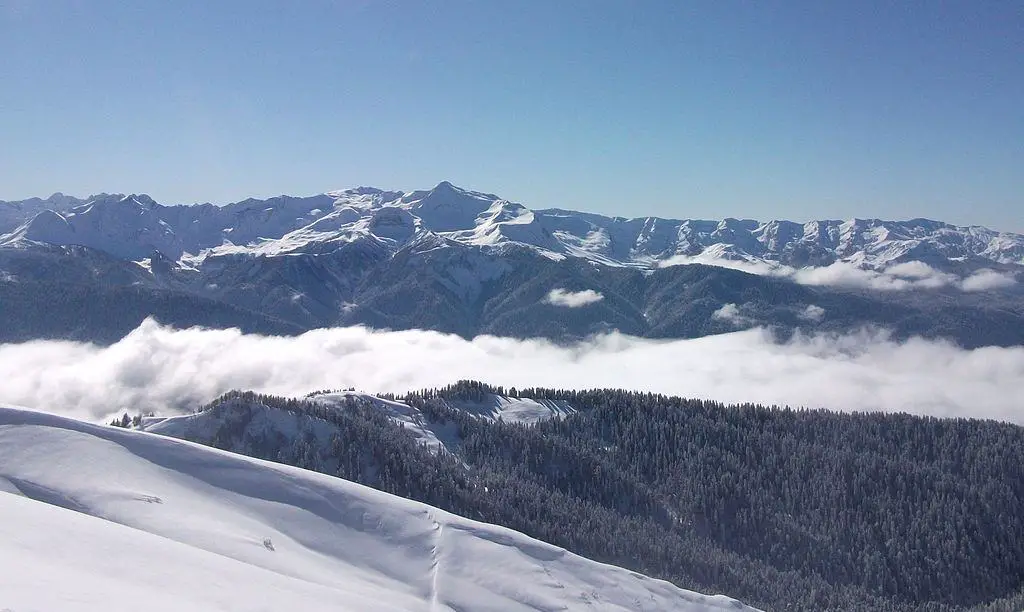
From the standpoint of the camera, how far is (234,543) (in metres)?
70.5

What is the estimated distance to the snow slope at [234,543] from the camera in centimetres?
4631

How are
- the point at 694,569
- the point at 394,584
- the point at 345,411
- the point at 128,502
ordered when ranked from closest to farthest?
the point at 128,502 < the point at 394,584 < the point at 694,569 < the point at 345,411

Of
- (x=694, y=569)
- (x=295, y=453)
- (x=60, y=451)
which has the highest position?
(x=60, y=451)

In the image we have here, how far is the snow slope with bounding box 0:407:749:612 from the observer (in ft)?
152

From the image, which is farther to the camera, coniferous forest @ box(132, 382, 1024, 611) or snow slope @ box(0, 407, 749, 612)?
coniferous forest @ box(132, 382, 1024, 611)

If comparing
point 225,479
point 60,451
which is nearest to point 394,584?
point 225,479

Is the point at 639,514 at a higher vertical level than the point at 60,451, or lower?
lower

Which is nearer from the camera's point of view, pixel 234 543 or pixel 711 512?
pixel 234 543

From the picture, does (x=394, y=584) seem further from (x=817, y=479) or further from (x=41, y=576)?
(x=817, y=479)

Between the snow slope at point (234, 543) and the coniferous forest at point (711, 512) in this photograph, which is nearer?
the snow slope at point (234, 543)

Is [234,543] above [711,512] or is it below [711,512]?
above

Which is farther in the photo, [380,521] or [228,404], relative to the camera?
[228,404]

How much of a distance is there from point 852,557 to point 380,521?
133447 millimetres

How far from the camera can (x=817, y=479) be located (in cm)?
19825
